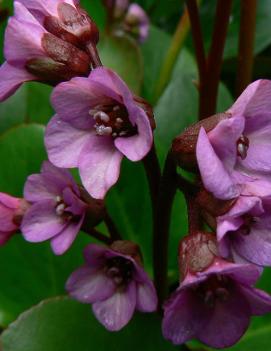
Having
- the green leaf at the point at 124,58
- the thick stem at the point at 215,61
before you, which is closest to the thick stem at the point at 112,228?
the thick stem at the point at 215,61

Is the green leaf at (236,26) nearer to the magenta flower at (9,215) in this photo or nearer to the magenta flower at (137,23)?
the magenta flower at (137,23)

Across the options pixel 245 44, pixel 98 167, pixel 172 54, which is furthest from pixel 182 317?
pixel 172 54

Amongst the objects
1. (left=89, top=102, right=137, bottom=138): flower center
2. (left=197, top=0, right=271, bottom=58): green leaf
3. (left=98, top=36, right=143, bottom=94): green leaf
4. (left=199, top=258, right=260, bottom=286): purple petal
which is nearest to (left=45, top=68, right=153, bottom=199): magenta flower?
(left=89, top=102, right=137, bottom=138): flower center

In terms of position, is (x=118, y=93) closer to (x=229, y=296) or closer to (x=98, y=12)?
(x=229, y=296)

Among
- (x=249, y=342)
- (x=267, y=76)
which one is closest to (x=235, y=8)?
(x=267, y=76)

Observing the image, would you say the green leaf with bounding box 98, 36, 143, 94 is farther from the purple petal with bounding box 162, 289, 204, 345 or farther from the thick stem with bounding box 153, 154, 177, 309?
the purple petal with bounding box 162, 289, 204, 345

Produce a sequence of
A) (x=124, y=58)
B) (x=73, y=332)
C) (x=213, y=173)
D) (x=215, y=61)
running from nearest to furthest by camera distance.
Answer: (x=213, y=173), (x=73, y=332), (x=215, y=61), (x=124, y=58)

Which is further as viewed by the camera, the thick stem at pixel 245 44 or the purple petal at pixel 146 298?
the thick stem at pixel 245 44

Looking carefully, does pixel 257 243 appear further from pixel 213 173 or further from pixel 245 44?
pixel 245 44
